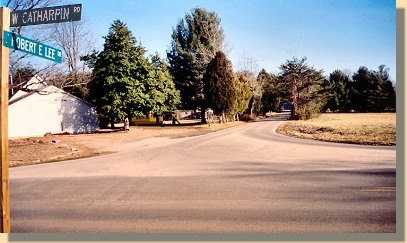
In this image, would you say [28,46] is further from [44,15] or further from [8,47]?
[44,15]

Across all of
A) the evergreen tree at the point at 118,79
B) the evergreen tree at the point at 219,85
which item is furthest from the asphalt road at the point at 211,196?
the evergreen tree at the point at 219,85

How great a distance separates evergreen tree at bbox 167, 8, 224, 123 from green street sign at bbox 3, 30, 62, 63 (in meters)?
27.9

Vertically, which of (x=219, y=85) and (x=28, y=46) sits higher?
(x=219, y=85)

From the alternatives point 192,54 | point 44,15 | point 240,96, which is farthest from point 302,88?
point 44,15

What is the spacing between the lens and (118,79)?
20.8m

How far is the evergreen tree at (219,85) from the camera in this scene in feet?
96.0

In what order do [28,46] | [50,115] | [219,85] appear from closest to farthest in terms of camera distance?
[28,46]
[50,115]
[219,85]

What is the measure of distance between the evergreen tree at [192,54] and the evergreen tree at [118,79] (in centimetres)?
1166

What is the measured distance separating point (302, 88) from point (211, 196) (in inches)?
1321

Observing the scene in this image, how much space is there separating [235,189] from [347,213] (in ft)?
7.56

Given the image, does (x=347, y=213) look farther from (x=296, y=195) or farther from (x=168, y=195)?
(x=168, y=195)

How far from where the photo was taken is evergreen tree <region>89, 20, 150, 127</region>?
20.8 metres

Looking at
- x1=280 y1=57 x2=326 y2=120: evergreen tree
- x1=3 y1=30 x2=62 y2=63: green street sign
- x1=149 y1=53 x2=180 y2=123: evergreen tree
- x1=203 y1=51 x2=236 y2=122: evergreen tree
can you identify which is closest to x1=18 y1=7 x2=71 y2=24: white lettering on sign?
x1=3 y1=30 x2=62 y2=63: green street sign

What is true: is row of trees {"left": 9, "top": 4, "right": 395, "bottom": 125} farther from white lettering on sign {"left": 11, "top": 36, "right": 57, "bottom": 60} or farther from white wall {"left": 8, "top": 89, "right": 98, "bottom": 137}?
white lettering on sign {"left": 11, "top": 36, "right": 57, "bottom": 60}
